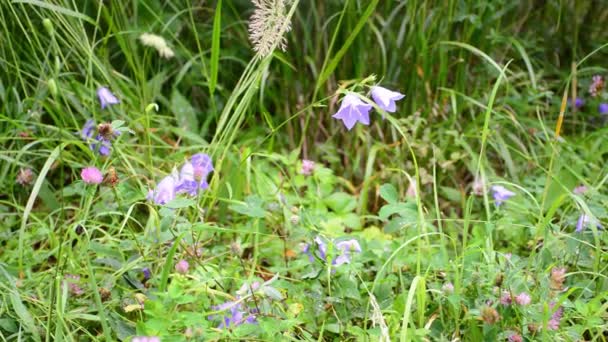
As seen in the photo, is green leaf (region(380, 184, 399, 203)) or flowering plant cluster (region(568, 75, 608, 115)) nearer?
A: green leaf (region(380, 184, 399, 203))

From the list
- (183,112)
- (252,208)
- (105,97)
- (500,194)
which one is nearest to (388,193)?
(252,208)

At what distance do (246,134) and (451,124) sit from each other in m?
0.63

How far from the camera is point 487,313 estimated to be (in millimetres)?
1396

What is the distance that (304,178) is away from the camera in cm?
228

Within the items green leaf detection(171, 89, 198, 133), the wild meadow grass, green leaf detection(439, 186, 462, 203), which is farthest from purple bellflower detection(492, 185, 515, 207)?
green leaf detection(171, 89, 198, 133)

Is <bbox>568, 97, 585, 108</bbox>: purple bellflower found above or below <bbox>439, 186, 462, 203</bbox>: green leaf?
above

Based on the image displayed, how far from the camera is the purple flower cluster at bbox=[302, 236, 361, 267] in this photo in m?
1.63

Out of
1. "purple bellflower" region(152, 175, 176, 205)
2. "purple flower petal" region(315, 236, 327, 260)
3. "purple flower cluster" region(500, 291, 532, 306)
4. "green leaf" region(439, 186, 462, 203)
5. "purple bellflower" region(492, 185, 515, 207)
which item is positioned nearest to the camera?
"purple flower cluster" region(500, 291, 532, 306)

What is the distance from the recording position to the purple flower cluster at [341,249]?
1.63m

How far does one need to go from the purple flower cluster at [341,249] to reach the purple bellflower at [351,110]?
0.23 m

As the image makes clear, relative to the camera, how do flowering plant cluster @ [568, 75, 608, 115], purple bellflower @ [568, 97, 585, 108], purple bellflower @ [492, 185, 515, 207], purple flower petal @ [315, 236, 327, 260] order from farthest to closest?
purple bellflower @ [568, 97, 585, 108] < flowering plant cluster @ [568, 75, 608, 115] < purple bellflower @ [492, 185, 515, 207] < purple flower petal @ [315, 236, 327, 260]

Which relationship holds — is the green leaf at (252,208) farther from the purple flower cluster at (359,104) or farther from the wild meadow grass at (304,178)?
the purple flower cluster at (359,104)

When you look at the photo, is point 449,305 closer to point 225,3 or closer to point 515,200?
point 515,200

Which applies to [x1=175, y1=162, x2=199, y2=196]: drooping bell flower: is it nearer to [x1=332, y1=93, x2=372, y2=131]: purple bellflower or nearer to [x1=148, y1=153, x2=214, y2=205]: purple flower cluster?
[x1=148, y1=153, x2=214, y2=205]: purple flower cluster
